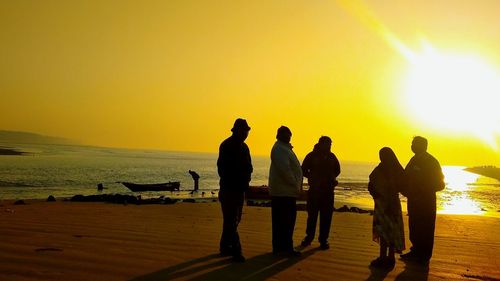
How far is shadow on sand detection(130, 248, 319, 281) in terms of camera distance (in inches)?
219

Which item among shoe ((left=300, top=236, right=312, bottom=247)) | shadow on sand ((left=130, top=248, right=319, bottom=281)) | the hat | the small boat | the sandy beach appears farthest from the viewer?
the small boat

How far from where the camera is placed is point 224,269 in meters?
6.05

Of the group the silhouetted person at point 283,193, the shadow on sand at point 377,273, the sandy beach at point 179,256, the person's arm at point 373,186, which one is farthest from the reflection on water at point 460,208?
the shadow on sand at point 377,273

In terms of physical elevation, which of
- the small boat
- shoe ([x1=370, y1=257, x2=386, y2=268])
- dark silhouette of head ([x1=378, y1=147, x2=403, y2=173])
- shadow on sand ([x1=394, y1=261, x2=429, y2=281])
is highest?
dark silhouette of head ([x1=378, y1=147, x2=403, y2=173])

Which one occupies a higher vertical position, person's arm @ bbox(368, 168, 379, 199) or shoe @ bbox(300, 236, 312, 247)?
person's arm @ bbox(368, 168, 379, 199)

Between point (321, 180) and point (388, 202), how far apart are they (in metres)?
1.72

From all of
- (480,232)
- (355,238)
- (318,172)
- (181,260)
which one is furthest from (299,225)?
(181,260)

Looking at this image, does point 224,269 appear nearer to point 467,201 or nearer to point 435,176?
point 435,176

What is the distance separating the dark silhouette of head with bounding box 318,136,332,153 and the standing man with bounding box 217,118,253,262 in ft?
6.22

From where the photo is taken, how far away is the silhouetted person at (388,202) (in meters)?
6.93

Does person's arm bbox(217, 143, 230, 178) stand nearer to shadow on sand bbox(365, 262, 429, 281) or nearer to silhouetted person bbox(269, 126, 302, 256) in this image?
silhouetted person bbox(269, 126, 302, 256)

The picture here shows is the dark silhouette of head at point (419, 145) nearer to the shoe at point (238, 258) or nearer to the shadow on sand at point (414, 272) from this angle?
the shadow on sand at point (414, 272)

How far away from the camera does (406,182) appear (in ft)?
24.8

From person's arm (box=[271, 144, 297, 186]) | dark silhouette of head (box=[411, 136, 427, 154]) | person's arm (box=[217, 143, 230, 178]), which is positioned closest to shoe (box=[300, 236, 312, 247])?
person's arm (box=[271, 144, 297, 186])
